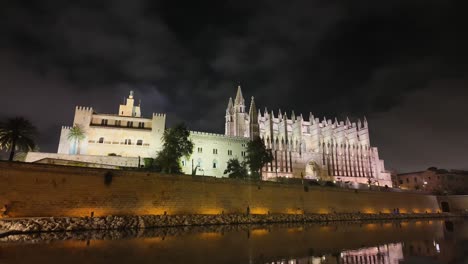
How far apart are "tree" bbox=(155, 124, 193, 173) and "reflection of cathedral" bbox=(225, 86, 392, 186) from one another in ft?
66.1

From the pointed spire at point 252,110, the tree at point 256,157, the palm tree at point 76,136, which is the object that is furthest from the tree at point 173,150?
the pointed spire at point 252,110

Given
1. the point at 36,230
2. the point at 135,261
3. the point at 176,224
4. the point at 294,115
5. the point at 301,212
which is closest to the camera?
the point at 135,261

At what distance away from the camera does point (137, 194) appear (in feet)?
75.4

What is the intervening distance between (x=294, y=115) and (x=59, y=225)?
58600 mm

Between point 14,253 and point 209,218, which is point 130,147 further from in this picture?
point 14,253

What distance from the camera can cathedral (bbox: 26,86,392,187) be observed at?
42094 millimetres

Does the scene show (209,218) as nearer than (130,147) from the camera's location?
Yes

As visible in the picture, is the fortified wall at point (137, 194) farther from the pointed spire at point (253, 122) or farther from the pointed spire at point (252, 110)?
the pointed spire at point (252, 110)

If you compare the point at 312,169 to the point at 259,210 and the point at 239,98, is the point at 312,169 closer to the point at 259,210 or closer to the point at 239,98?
the point at 239,98

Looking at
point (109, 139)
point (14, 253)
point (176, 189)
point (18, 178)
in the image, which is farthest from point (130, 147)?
Answer: point (14, 253)

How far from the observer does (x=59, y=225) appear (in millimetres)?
18281

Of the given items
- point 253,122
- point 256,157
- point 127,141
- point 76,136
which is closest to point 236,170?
point 256,157

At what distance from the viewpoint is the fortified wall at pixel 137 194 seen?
18.9 m

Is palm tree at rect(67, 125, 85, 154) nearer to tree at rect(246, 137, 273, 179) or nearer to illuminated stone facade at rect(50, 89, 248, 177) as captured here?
illuminated stone facade at rect(50, 89, 248, 177)
